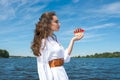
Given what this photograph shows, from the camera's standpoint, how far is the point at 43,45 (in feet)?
19.3

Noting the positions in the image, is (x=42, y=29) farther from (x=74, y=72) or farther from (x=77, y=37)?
(x=74, y=72)

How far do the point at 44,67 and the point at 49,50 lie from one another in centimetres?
32

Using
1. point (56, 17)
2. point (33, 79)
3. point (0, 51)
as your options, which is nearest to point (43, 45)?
point (56, 17)

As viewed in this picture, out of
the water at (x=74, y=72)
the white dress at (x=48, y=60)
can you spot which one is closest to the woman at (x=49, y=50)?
the white dress at (x=48, y=60)

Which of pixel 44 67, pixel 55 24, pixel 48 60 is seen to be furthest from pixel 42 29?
pixel 44 67

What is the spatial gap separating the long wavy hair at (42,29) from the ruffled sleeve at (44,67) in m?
0.15

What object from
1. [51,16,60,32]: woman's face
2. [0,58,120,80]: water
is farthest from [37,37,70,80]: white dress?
[0,58,120,80]: water

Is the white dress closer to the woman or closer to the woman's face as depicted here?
the woman

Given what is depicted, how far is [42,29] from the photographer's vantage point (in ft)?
19.4

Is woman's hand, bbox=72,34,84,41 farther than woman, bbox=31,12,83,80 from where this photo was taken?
Yes

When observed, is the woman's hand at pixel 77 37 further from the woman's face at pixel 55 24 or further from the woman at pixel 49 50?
the woman's face at pixel 55 24

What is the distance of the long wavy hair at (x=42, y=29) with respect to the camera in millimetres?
5902

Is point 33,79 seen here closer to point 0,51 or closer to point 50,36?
point 50,36

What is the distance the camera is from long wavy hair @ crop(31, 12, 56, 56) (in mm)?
5902
